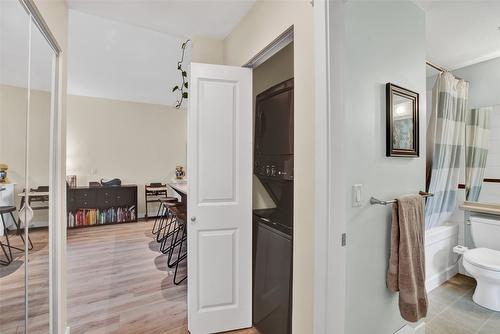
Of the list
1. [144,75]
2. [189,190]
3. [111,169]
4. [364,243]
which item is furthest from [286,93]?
[111,169]

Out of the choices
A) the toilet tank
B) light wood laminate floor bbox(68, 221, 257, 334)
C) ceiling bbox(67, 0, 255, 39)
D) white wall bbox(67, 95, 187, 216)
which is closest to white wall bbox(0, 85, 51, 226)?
ceiling bbox(67, 0, 255, 39)

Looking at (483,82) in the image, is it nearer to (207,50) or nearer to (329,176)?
(329,176)

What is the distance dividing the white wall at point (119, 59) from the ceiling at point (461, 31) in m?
2.36

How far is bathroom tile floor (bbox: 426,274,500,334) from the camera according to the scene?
1994 millimetres

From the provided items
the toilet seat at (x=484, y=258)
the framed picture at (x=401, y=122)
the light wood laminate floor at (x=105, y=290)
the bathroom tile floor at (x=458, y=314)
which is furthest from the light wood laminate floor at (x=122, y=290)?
the toilet seat at (x=484, y=258)

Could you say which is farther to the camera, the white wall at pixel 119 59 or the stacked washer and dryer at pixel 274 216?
the white wall at pixel 119 59

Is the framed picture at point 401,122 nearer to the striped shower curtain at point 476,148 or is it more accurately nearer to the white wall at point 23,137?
the striped shower curtain at point 476,148

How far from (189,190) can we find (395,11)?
1919 millimetres

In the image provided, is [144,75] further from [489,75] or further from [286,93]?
[489,75]

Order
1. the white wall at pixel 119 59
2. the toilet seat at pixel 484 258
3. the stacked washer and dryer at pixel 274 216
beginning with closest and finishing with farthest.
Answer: the stacked washer and dryer at pixel 274 216 < the toilet seat at pixel 484 258 < the white wall at pixel 119 59

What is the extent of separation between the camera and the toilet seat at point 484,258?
215cm

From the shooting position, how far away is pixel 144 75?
12.9 feet

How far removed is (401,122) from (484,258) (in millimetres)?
1727

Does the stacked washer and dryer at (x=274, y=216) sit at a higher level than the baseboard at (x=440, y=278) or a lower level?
higher
